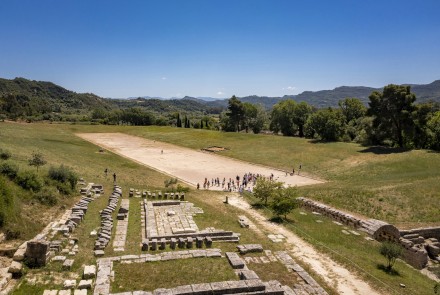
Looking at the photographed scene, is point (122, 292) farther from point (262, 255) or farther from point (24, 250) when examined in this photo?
point (262, 255)

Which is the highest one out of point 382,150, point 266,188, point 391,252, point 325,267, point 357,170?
point 382,150

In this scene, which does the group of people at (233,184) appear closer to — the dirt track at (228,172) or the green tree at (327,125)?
the dirt track at (228,172)

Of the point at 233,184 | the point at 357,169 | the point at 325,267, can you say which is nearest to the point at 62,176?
the point at 233,184

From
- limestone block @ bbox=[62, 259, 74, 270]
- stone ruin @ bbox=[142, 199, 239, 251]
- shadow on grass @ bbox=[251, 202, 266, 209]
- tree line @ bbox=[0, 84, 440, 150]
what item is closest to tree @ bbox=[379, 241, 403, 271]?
stone ruin @ bbox=[142, 199, 239, 251]

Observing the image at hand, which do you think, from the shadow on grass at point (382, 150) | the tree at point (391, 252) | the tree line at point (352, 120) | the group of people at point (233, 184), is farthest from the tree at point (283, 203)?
the tree line at point (352, 120)

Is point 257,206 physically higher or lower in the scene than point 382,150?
lower

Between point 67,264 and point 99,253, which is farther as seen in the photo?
point 99,253

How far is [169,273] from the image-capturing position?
15.6m

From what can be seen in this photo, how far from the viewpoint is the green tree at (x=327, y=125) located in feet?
234

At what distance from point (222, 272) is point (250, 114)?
91358 millimetres

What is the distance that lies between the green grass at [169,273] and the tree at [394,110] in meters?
48.1

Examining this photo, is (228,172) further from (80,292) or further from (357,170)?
(80,292)

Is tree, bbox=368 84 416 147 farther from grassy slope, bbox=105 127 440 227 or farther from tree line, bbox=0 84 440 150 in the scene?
grassy slope, bbox=105 127 440 227

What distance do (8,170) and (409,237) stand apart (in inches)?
1146
